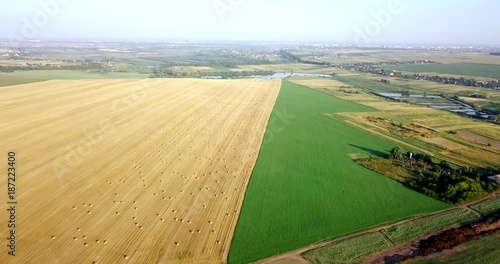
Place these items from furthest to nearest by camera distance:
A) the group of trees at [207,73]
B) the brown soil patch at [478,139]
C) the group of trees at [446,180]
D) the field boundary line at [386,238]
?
1. the group of trees at [207,73]
2. the brown soil patch at [478,139]
3. the group of trees at [446,180]
4. the field boundary line at [386,238]

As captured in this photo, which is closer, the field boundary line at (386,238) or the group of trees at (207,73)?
the field boundary line at (386,238)

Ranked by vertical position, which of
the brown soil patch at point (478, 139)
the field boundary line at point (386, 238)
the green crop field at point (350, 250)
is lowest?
the brown soil patch at point (478, 139)

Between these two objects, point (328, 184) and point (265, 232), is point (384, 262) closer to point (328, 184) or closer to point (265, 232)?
point (265, 232)

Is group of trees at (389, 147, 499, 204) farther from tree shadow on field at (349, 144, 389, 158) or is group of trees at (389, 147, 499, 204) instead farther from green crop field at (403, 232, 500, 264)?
green crop field at (403, 232, 500, 264)

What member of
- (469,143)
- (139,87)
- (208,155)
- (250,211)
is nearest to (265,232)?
(250,211)

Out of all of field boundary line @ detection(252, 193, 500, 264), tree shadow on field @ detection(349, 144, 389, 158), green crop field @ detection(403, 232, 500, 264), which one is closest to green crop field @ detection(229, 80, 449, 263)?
tree shadow on field @ detection(349, 144, 389, 158)

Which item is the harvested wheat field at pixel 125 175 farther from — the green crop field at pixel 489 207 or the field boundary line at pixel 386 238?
the green crop field at pixel 489 207

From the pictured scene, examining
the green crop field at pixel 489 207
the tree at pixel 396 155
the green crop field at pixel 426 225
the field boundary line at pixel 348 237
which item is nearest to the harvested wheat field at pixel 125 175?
the field boundary line at pixel 348 237

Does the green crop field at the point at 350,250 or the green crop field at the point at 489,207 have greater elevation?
the green crop field at the point at 350,250
